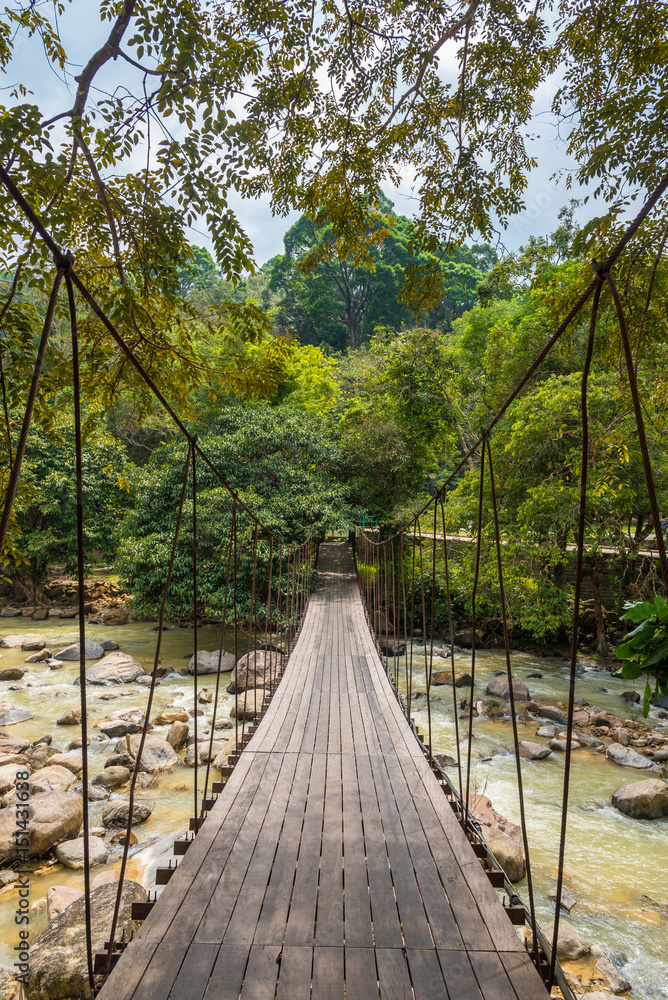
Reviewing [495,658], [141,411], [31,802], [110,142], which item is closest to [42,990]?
[31,802]

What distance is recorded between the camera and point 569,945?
224 centimetres

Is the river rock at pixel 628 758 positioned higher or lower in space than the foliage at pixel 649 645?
lower

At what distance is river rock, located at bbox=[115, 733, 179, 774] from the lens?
377cm

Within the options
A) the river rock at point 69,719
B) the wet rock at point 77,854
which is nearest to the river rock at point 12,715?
the river rock at point 69,719

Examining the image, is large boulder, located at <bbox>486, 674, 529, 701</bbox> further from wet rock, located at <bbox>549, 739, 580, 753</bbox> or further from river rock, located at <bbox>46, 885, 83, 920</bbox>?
river rock, located at <bbox>46, 885, 83, 920</bbox>

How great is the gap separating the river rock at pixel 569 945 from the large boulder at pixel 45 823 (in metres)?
2.29

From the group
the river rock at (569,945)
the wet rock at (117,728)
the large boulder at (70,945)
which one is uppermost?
the large boulder at (70,945)

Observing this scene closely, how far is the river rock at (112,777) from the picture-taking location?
138 inches

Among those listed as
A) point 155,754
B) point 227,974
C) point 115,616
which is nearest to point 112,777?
point 155,754

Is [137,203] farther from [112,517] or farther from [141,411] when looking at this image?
[112,517]

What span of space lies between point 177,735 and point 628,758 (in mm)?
3320

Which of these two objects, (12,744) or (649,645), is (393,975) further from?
(12,744)

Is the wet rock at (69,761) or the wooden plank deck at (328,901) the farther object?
the wet rock at (69,761)

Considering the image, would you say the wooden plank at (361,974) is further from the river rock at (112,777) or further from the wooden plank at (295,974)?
the river rock at (112,777)
